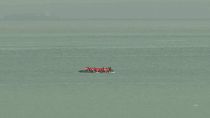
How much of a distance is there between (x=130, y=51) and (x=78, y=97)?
4488 cm

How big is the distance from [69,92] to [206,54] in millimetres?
36617

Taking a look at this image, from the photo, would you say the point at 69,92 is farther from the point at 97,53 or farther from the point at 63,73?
the point at 97,53

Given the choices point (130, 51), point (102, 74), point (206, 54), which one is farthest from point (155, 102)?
point (130, 51)

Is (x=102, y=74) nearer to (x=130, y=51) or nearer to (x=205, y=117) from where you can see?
(x=205, y=117)

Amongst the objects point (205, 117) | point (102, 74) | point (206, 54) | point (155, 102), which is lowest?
point (205, 117)

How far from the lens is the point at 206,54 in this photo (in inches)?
3226

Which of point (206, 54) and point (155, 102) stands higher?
point (206, 54)

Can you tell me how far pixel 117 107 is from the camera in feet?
133

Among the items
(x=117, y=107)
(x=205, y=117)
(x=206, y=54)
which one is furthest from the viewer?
(x=206, y=54)

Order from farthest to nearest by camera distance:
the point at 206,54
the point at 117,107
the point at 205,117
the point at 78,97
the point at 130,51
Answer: the point at 130,51
the point at 206,54
the point at 78,97
the point at 117,107
the point at 205,117

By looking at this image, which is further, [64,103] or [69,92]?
[69,92]

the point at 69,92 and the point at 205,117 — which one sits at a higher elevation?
the point at 69,92

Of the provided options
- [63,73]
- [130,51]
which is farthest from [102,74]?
[130,51]

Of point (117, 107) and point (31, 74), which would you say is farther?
point (31, 74)
